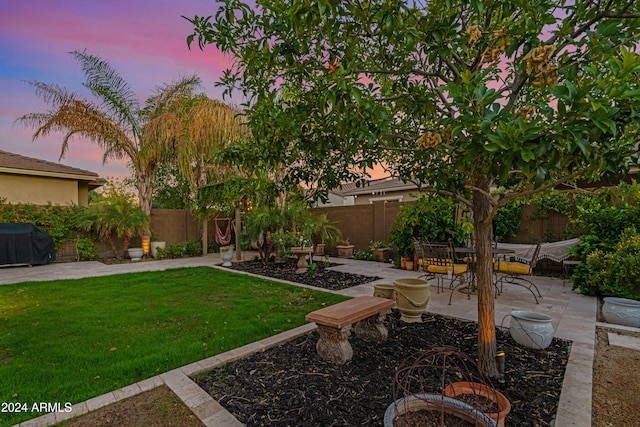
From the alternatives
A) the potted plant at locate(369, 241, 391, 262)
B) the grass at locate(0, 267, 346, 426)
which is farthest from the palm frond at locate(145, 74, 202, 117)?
the potted plant at locate(369, 241, 391, 262)

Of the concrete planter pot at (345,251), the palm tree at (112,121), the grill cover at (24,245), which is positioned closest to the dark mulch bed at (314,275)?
the concrete planter pot at (345,251)

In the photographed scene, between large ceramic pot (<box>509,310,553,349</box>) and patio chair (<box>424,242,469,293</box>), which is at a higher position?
patio chair (<box>424,242,469,293</box>)

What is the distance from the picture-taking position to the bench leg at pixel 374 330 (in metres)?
2.97

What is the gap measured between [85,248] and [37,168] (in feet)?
11.1

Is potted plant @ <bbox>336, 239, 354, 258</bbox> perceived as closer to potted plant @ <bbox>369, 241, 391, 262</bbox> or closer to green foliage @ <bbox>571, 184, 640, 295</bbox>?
potted plant @ <bbox>369, 241, 391, 262</bbox>

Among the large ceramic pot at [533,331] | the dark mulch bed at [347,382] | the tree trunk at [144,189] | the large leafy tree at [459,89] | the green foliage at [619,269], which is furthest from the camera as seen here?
the tree trunk at [144,189]

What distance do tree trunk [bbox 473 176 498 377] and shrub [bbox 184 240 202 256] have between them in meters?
10.6

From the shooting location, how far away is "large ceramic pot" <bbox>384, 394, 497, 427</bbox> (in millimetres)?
1460

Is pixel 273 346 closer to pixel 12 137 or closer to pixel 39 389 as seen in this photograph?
pixel 39 389

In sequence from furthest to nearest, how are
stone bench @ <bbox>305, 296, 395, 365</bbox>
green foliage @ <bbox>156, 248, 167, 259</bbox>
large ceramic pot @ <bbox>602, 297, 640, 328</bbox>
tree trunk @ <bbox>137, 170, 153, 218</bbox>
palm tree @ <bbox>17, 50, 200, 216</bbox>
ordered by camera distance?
tree trunk @ <bbox>137, 170, 153, 218</bbox>
green foliage @ <bbox>156, 248, 167, 259</bbox>
palm tree @ <bbox>17, 50, 200, 216</bbox>
large ceramic pot @ <bbox>602, 297, 640, 328</bbox>
stone bench @ <bbox>305, 296, 395, 365</bbox>

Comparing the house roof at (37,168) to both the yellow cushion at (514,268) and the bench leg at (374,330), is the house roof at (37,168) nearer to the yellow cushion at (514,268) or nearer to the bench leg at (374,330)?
the bench leg at (374,330)

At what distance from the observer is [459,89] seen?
52.8 inches

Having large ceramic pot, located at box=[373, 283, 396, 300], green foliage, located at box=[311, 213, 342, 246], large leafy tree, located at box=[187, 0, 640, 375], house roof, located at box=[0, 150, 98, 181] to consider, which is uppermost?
house roof, located at box=[0, 150, 98, 181]

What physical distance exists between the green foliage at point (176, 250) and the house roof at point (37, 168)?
14.4 ft
